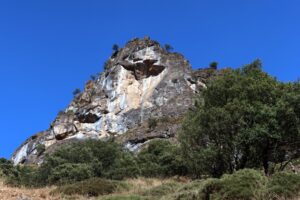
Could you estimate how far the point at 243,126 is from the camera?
17.8 meters

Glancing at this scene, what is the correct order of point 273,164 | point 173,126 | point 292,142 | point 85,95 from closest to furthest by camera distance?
point 292,142
point 273,164
point 173,126
point 85,95

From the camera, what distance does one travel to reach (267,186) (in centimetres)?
985

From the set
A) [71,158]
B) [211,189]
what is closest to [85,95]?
[71,158]

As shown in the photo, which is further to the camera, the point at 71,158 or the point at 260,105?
the point at 71,158

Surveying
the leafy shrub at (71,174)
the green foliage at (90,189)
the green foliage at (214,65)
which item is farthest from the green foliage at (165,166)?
the green foliage at (214,65)

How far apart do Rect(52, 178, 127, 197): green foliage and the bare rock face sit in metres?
51.8

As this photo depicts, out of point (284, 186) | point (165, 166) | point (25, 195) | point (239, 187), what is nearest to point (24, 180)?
point (165, 166)

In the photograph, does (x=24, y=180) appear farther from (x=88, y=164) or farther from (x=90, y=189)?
(x=90, y=189)

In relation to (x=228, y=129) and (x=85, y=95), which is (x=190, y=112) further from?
(x=85, y=95)

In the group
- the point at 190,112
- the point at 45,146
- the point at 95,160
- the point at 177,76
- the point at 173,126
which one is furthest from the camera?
the point at 45,146

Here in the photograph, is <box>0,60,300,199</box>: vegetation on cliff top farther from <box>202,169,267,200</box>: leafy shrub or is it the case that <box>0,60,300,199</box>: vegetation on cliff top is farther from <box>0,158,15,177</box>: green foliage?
<box>0,158,15,177</box>: green foliage

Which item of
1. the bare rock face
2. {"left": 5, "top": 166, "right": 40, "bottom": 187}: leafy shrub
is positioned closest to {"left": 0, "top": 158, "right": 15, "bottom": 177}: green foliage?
{"left": 5, "top": 166, "right": 40, "bottom": 187}: leafy shrub

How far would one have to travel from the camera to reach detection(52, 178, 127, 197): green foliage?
13.7m

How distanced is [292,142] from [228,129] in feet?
9.02
